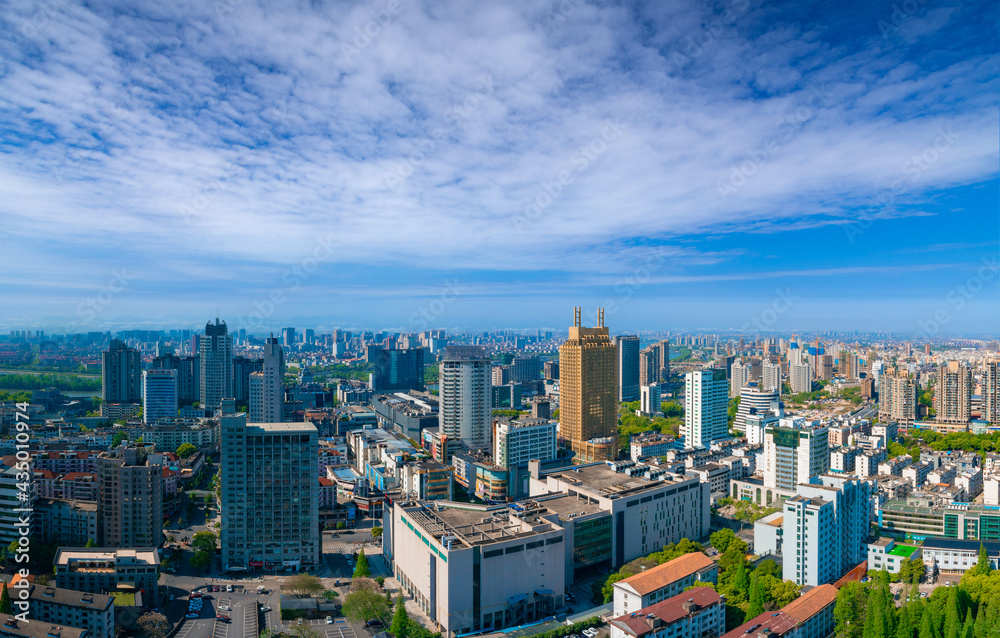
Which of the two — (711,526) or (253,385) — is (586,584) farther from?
(253,385)

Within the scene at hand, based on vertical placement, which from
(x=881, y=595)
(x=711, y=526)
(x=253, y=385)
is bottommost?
(x=711, y=526)

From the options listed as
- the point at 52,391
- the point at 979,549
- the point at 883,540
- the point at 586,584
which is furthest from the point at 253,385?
the point at 979,549

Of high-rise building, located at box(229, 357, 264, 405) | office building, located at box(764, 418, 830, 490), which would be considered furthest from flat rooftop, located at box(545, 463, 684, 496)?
high-rise building, located at box(229, 357, 264, 405)

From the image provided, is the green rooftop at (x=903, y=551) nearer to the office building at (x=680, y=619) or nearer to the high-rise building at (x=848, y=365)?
the office building at (x=680, y=619)

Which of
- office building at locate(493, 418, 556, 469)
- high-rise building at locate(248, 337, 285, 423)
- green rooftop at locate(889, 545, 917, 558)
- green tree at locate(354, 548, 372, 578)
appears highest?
high-rise building at locate(248, 337, 285, 423)

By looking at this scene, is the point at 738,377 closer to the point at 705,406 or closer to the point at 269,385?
the point at 705,406

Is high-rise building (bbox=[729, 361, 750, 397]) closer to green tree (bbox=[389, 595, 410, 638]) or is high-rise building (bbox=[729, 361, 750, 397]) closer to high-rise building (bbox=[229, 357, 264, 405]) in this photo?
high-rise building (bbox=[229, 357, 264, 405])
